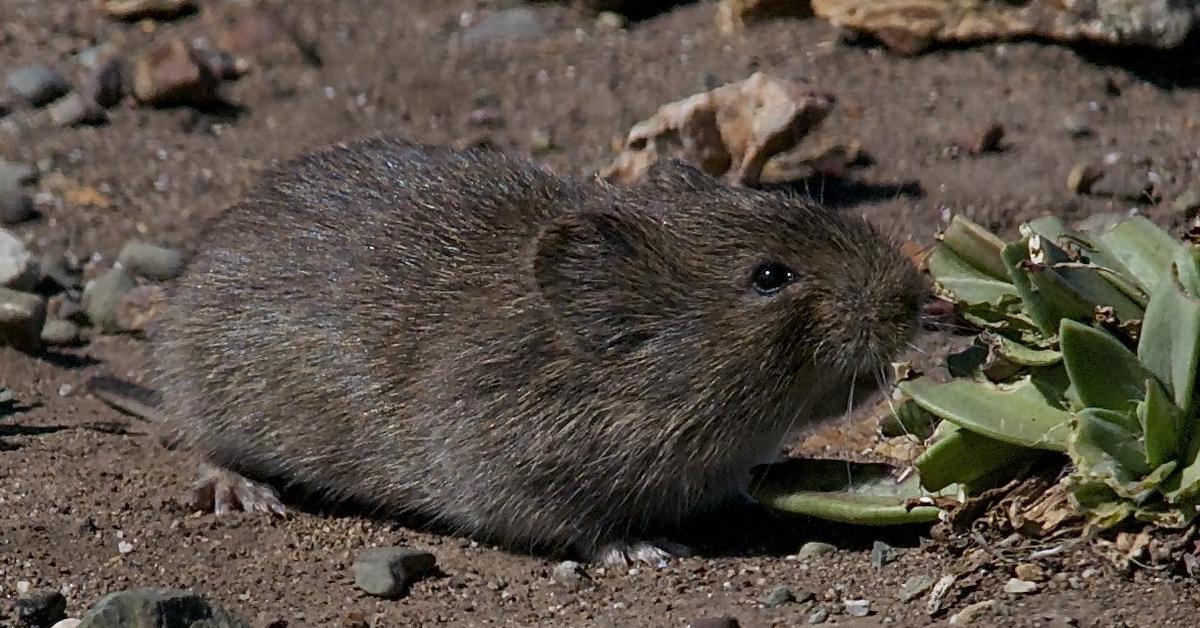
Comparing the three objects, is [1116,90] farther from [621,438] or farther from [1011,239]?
[621,438]

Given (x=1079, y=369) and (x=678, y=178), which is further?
(x=678, y=178)

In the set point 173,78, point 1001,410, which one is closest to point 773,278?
point 1001,410

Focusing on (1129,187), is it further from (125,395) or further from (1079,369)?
(125,395)

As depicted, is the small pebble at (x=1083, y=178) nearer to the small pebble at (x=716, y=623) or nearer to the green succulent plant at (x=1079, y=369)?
the green succulent plant at (x=1079, y=369)

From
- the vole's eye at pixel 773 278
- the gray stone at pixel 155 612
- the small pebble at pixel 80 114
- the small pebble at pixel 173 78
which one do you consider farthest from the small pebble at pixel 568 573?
the small pebble at pixel 80 114

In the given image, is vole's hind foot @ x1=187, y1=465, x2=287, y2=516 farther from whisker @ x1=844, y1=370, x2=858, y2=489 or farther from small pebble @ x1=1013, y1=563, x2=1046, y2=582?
small pebble @ x1=1013, y1=563, x2=1046, y2=582

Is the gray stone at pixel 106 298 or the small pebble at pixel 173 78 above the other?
the small pebble at pixel 173 78
